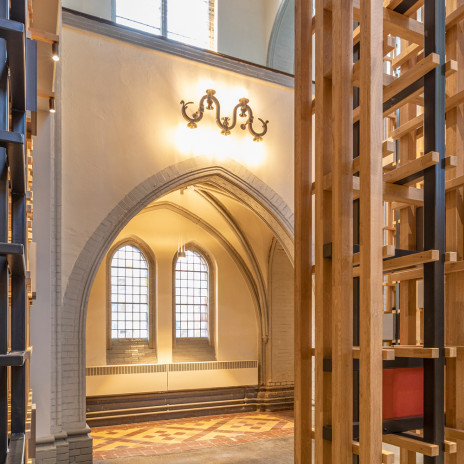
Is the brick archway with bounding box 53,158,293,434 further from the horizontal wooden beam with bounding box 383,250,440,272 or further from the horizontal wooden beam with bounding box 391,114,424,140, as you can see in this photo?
the horizontal wooden beam with bounding box 383,250,440,272

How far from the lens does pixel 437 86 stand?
2.58 m

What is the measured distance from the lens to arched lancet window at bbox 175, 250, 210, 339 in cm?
1210

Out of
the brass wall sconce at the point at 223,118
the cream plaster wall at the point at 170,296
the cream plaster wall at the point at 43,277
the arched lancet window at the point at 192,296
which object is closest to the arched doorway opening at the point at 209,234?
the cream plaster wall at the point at 170,296

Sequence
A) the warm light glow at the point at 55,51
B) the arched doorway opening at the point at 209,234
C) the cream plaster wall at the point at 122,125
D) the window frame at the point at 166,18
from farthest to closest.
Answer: the window frame at the point at 166,18
the cream plaster wall at the point at 122,125
the arched doorway opening at the point at 209,234
the warm light glow at the point at 55,51

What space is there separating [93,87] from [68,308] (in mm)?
2893

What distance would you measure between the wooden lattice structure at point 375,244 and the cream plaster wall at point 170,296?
8.17 metres

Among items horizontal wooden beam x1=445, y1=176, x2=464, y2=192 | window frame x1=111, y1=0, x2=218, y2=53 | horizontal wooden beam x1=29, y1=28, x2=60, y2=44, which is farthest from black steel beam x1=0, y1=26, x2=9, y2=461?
window frame x1=111, y1=0, x2=218, y2=53

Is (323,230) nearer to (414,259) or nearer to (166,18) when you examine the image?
(414,259)

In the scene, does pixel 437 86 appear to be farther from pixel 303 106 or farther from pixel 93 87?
pixel 93 87

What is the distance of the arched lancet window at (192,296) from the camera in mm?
12102

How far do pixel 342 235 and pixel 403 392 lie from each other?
0.80 m

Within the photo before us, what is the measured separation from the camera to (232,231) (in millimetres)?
12141

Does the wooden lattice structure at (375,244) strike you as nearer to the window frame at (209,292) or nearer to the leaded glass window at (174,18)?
the leaded glass window at (174,18)

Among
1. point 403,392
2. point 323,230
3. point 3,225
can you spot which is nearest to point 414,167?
point 323,230
